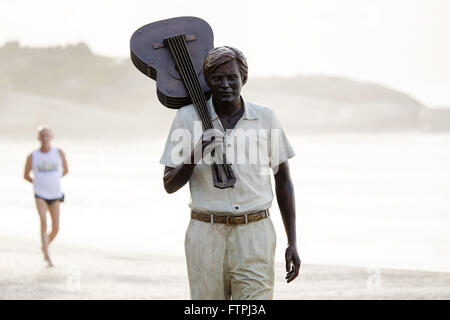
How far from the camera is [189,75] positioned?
3932 mm

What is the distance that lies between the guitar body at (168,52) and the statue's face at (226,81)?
176 mm

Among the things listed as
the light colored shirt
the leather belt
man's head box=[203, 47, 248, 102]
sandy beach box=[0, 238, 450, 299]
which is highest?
man's head box=[203, 47, 248, 102]

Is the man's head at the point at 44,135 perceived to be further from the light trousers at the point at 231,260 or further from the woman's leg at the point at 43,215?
the light trousers at the point at 231,260

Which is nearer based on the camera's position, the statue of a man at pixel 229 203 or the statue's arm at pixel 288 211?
the statue of a man at pixel 229 203

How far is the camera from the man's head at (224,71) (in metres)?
3.70

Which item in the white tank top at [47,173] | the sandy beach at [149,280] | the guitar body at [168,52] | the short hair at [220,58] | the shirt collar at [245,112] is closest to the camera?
the short hair at [220,58]

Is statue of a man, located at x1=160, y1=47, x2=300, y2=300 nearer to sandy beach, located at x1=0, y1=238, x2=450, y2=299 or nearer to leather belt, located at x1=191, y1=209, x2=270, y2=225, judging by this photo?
leather belt, located at x1=191, y1=209, x2=270, y2=225

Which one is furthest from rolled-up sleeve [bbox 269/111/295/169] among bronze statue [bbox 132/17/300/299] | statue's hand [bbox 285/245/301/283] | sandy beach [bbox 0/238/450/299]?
sandy beach [bbox 0/238/450/299]

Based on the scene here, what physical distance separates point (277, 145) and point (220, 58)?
1.71 feet

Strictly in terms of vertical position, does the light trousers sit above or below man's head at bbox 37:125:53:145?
below

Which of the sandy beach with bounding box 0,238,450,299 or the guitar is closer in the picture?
the guitar

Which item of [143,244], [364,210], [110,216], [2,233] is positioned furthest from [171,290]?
[364,210]

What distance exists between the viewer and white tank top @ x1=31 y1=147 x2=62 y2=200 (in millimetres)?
9039

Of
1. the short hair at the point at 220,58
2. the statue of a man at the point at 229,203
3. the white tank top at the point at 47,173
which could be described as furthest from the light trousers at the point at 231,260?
the white tank top at the point at 47,173
